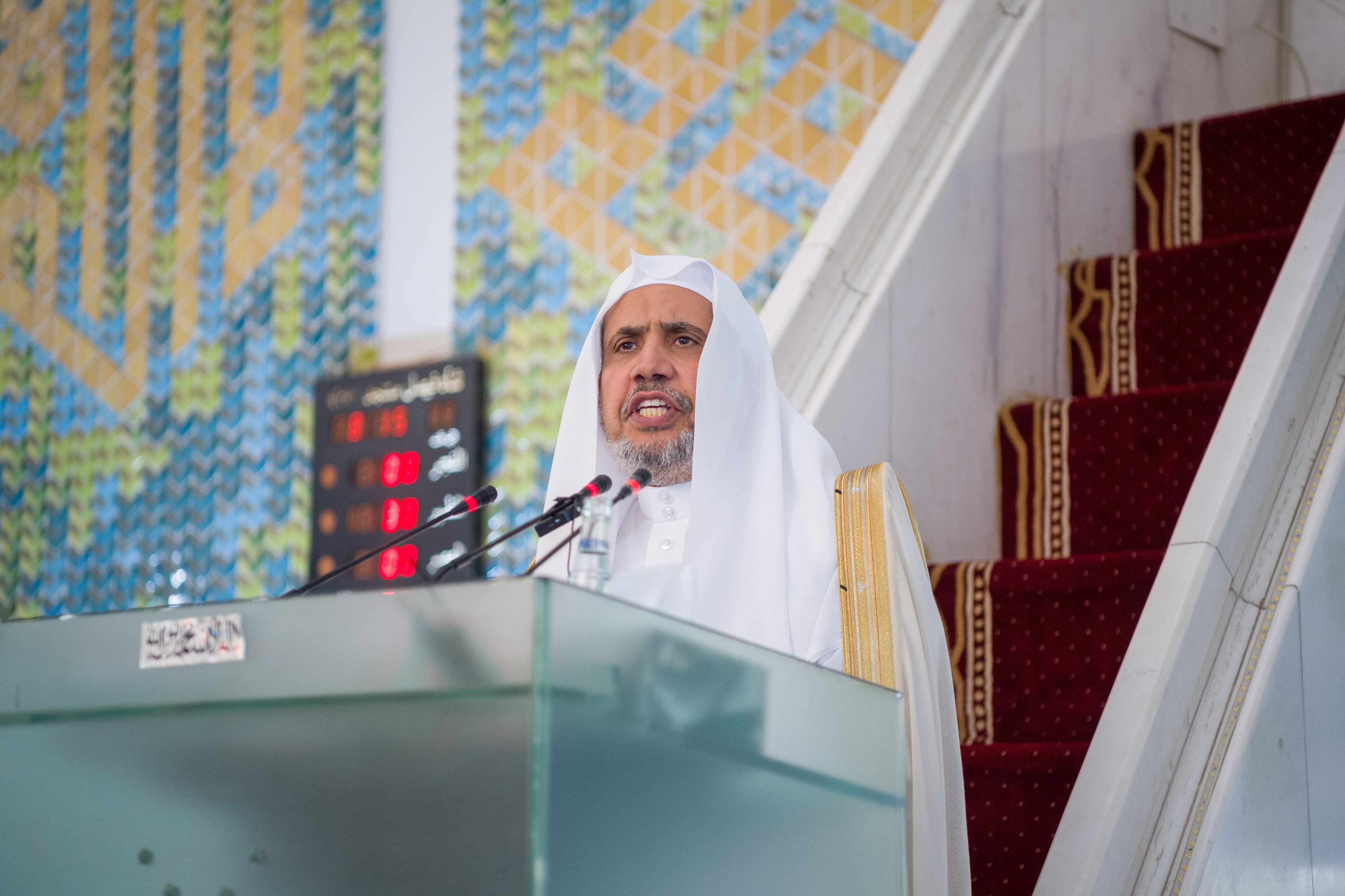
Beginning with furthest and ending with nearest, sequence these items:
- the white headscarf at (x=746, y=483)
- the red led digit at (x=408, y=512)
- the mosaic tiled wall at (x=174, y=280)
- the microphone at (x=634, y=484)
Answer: the mosaic tiled wall at (x=174, y=280) → the red led digit at (x=408, y=512) → the white headscarf at (x=746, y=483) → the microphone at (x=634, y=484)

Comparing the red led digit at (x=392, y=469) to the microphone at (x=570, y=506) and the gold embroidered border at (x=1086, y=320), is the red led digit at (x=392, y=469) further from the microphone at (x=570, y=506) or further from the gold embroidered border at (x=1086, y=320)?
the microphone at (x=570, y=506)

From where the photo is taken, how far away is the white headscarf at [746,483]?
1831 mm

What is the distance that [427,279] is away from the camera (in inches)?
171

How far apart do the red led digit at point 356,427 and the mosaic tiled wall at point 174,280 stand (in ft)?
0.84

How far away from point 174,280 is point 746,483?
3.37m

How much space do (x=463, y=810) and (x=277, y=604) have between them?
23 cm

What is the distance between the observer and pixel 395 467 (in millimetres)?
4188

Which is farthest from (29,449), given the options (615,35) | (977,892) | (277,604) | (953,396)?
(277,604)

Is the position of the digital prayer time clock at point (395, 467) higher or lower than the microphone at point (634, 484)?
higher

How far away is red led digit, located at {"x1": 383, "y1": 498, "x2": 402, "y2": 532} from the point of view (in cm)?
415

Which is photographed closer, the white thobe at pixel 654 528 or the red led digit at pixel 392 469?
the white thobe at pixel 654 528

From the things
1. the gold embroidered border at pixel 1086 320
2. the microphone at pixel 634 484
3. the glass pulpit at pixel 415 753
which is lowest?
the glass pulpit at pixel 415 753

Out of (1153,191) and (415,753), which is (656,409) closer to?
(415,753)

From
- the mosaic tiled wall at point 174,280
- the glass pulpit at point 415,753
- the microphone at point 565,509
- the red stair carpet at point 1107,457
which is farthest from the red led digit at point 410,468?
the glass pulpit at point 415,753
